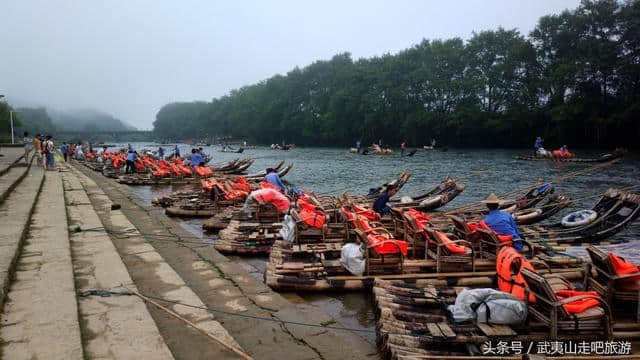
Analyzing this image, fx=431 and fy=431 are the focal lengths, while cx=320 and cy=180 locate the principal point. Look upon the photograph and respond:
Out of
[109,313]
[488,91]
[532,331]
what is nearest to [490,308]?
[532,331]

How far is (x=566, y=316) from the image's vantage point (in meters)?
4.55

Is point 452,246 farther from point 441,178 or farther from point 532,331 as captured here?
point 441,178

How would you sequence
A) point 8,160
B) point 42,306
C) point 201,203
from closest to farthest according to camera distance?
point 42,306
point 201,203
point 8,160

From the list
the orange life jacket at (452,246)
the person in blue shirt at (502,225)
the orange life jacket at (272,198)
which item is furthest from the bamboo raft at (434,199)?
the orange life jacket at (452,246)

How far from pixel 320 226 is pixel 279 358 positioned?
180 inches

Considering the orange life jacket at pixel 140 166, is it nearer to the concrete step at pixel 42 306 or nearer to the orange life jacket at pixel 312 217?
the concrete step at pixel 42 306

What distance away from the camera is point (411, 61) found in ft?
232

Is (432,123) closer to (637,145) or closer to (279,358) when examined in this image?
(637,145)

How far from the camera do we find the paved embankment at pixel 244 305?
4.87 meters

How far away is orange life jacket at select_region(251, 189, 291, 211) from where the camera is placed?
11226mm

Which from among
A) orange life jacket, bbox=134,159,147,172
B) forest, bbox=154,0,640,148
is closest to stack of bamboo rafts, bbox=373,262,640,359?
orange life jacket, bbox=134,159,147,172

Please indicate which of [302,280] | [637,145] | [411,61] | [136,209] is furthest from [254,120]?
[302,280]

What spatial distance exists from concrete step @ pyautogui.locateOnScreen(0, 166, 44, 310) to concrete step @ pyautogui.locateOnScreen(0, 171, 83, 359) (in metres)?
0.16

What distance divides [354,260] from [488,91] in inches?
2356
